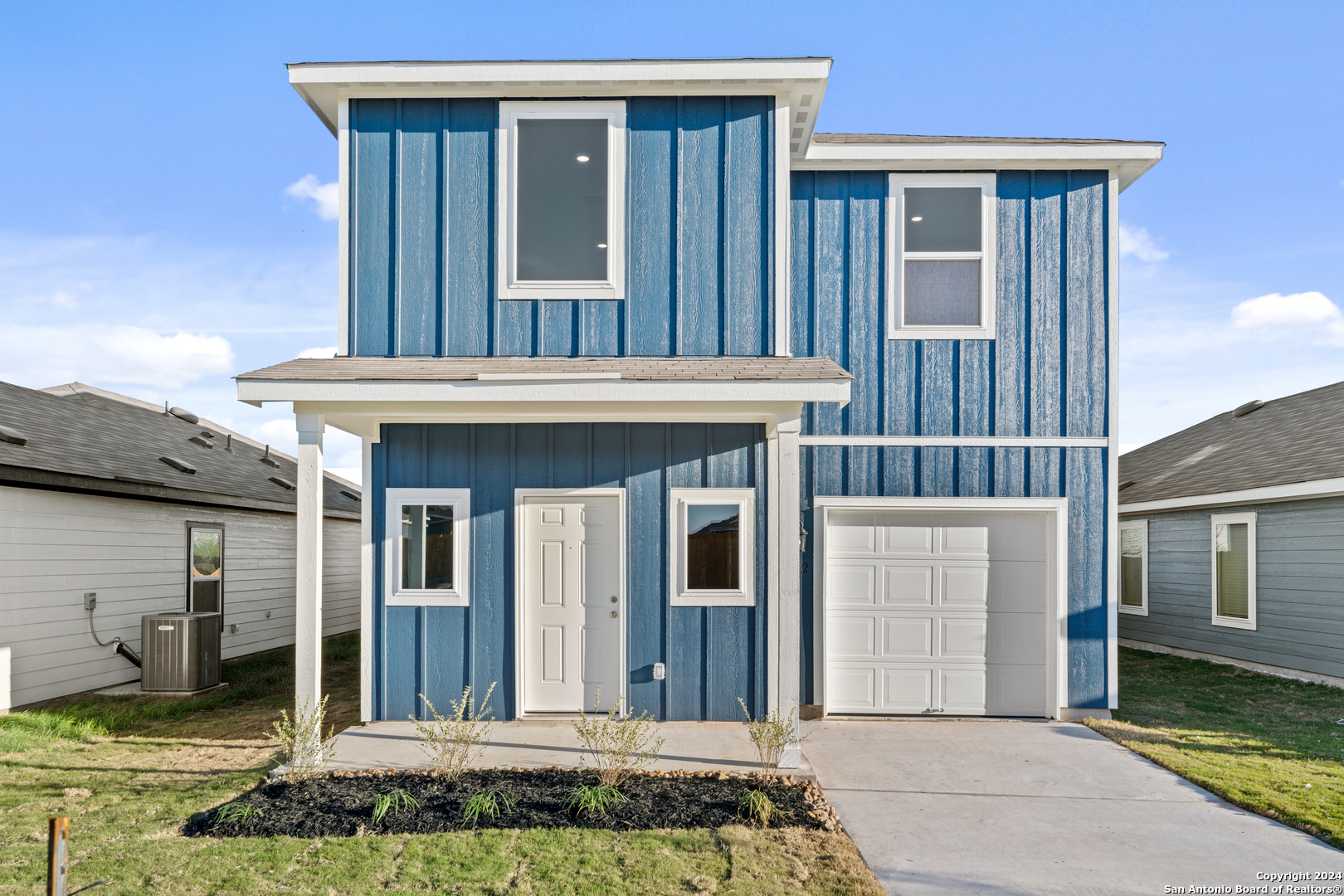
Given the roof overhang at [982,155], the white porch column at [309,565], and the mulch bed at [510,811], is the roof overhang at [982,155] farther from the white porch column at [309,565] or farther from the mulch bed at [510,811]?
the mulch bed at [510,811]

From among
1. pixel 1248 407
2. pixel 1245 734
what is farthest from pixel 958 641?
pixel 1248 407

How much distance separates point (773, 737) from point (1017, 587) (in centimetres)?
350

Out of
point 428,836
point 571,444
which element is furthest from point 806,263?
point 428,836

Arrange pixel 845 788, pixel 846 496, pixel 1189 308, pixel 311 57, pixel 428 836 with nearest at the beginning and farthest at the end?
pixel 428 836 → pixel 845 788 → pixel 311 57 → pixel 846 496 → pixel 1189 308

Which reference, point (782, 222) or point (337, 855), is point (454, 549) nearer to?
point (337, 855)

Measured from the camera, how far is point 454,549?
694 centimetres

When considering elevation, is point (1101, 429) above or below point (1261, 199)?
below

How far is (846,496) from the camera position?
301 inches

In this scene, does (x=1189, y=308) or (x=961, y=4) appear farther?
(x=1189, y=308)

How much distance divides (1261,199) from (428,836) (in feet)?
65.8

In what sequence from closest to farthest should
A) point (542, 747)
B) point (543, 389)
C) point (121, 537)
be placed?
point (543, 389)
point (542, 747)
point (121, 537)

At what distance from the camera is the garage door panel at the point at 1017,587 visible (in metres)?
7.74

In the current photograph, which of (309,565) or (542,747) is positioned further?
(542,747)

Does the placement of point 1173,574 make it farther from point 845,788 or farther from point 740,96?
point 740,96
